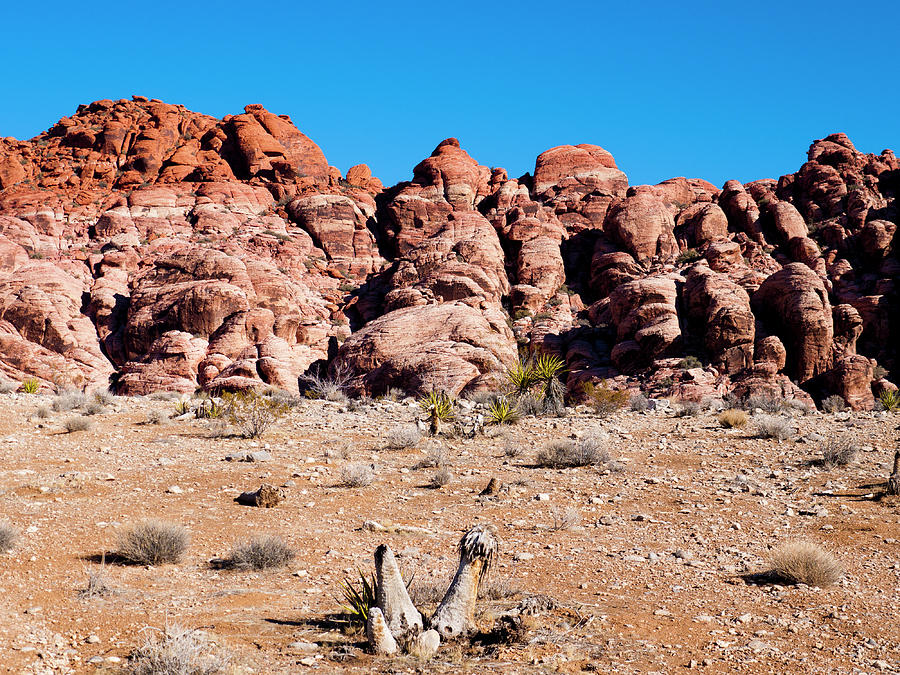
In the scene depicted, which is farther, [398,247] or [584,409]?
[398,247]

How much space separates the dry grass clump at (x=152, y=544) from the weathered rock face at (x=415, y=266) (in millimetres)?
21531

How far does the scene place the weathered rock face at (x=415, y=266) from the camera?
109 feet

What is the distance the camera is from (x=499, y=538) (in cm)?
850

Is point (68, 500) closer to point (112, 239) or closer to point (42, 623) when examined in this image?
point (42, 623)

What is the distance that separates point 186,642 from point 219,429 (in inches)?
436

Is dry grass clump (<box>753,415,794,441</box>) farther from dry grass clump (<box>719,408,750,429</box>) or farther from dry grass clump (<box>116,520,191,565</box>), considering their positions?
dry grass clump (<box>116,520,191,565</box>)

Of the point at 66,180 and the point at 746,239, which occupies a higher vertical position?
the point at 66,180

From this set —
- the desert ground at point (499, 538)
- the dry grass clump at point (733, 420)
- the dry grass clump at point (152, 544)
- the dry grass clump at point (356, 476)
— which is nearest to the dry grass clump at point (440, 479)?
the desert ground at point (499, 538)

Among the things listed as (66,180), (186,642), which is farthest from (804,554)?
(66,180)

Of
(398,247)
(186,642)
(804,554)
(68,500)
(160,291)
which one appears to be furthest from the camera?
(398,247)

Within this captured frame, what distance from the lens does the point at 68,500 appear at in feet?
31.8

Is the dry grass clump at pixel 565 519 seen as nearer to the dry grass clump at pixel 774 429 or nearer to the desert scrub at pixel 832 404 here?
the dry grass clump at pixel 774 429

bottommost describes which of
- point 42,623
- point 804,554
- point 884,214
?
point 42,623

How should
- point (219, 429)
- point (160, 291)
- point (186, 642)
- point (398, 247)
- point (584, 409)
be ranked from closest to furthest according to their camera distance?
1. point (186, 642)
2. point (219, 429)
3. point (584, 409)
4. point (160, 291)
5. point (398, 247)
